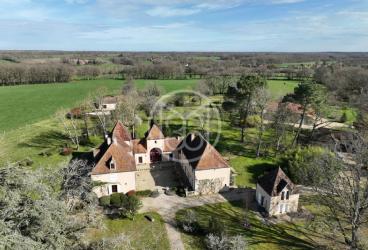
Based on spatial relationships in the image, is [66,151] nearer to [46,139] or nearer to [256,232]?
[46,139]

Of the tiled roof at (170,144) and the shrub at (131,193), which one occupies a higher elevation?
the tiled roof at (170,144)

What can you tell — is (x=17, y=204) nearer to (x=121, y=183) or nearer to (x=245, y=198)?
(x=121, y=183)

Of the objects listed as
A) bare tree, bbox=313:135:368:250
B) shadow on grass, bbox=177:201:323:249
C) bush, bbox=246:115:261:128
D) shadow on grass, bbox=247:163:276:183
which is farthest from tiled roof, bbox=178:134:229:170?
bush, bbox=246:115:261:128

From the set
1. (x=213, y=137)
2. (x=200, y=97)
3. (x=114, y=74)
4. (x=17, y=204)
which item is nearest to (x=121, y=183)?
(x=17, y=204)

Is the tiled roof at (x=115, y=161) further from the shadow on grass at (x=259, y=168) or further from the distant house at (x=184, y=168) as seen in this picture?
the shadow on grass at (x=259, y=168)

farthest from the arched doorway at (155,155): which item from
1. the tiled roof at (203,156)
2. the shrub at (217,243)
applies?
the shrub at (217,243)

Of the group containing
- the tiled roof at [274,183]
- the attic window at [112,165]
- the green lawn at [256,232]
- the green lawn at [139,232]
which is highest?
the attic window at [112,165]
